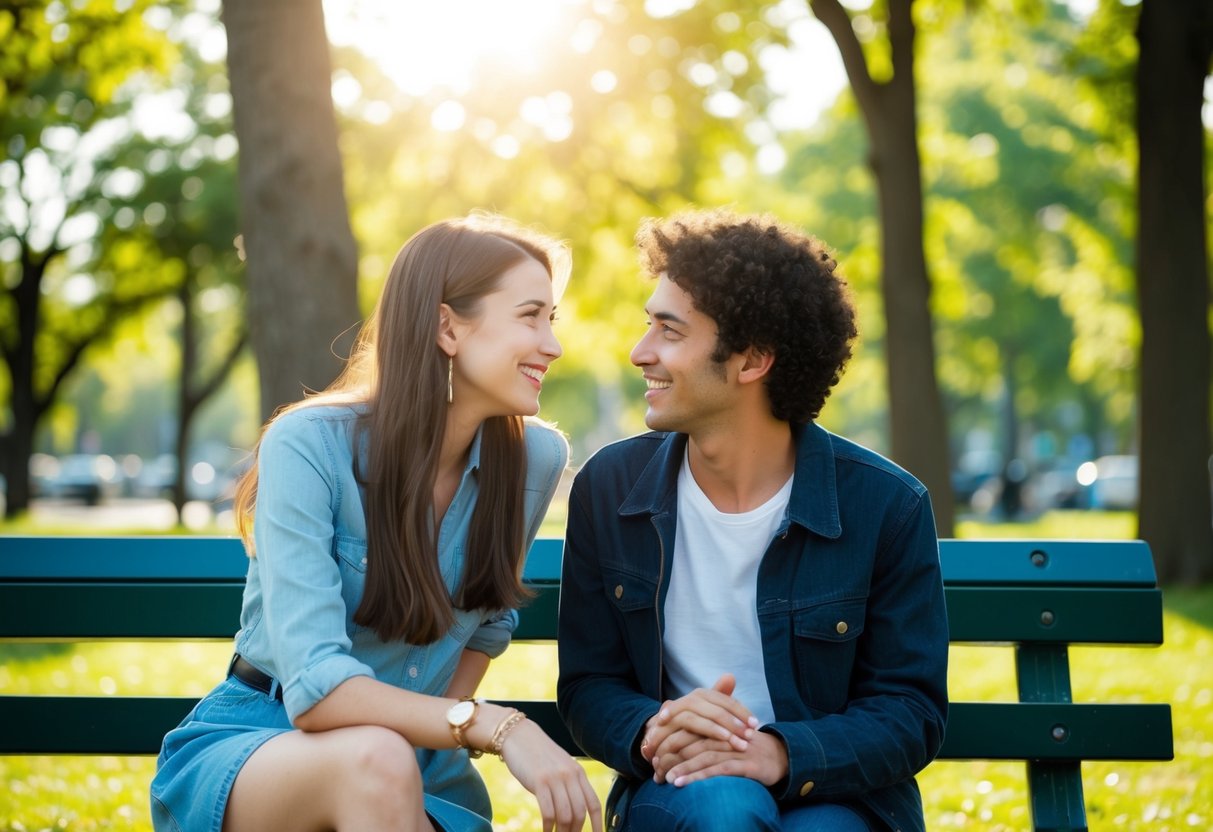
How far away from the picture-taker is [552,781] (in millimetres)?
2760

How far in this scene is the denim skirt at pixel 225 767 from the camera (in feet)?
9.52

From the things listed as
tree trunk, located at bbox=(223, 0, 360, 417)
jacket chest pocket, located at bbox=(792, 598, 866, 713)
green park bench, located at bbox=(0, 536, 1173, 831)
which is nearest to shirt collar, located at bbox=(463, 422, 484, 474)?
green park bench, located at bbox=(0, 536, 1173, 831)

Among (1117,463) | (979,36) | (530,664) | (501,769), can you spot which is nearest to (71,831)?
(501,769)

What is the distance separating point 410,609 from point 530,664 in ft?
21.3

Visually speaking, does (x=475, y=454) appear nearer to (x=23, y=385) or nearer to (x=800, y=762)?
(x=800, y=762)

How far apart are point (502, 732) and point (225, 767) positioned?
0.60 m

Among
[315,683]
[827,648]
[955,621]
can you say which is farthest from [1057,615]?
[315,683]

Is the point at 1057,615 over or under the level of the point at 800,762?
over

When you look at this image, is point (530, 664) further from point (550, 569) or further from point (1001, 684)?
point (550, 569)

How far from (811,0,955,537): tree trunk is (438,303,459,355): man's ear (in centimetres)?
904

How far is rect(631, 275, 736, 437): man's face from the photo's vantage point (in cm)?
342

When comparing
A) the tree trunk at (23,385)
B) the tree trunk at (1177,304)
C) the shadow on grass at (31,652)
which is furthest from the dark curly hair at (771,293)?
the tree trunk at (23,385)

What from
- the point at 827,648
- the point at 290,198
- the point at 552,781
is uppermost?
the point at 290,198

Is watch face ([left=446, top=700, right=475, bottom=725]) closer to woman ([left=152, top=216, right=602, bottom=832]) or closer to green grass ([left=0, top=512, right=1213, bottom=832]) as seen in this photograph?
woman ([left=152, top=216, right=602, bottom=832])
